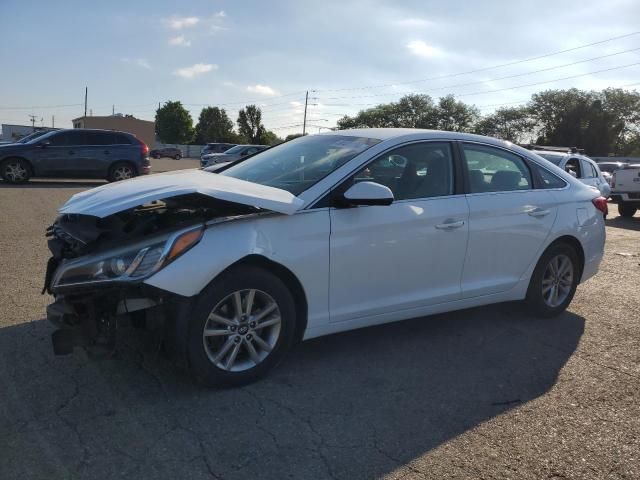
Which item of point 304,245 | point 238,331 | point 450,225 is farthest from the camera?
point 450,225

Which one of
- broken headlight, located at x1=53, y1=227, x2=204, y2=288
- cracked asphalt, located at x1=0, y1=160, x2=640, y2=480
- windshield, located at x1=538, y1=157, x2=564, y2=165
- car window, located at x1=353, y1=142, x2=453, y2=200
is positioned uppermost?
windshield, located at x1=538, y1=157, x2=564, y2=165

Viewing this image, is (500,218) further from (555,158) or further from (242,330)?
(555,158)

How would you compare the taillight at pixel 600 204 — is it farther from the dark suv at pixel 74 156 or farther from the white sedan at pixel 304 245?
the dark suv at pixel 74 156

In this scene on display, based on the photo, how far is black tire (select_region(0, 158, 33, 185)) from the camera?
14.9 metres

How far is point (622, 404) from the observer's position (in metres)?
3.57

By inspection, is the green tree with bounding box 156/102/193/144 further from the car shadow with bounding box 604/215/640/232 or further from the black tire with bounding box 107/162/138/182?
the car shadow with bounding box 604/215/640/232

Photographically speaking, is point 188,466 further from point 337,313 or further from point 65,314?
point 337,313

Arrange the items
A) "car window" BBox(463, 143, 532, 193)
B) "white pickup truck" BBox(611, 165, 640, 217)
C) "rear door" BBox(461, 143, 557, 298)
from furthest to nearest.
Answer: "white pickup truck" BBox(611, 165, 640, 217)
"car window" BBox(463, 143, 532, 193)
"rear door" BBox(461, 143, 557, 298)

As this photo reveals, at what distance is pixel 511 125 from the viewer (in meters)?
86.0

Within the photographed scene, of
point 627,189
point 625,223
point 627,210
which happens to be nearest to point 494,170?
point 625,223

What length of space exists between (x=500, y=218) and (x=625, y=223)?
469 inches

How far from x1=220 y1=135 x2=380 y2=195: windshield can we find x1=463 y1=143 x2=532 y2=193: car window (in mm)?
921

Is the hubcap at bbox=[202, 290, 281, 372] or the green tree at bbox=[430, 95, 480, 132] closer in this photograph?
the hubcap at bbox=[202, 290, 281, 372]

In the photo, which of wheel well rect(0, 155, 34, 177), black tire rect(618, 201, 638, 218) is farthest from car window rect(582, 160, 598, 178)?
wheel well rect(0, 155, 34, 177)
